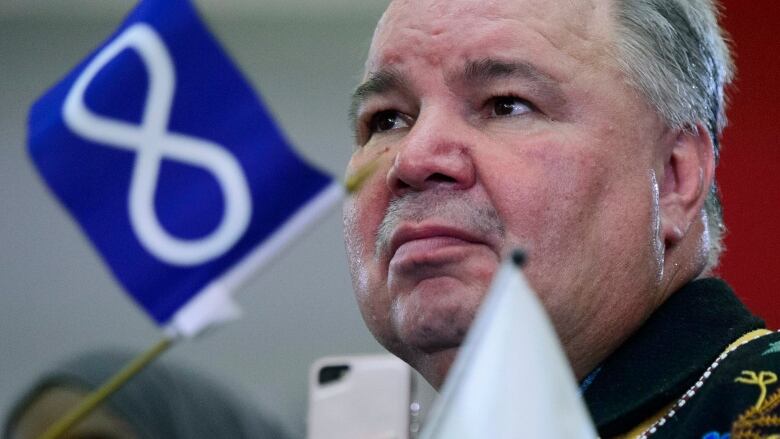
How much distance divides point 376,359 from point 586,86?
56.6 inches

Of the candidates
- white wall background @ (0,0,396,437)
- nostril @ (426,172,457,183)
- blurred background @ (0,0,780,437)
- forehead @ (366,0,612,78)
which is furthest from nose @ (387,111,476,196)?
white wall background @ (0,0,396,437)

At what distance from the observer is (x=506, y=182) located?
1392mm

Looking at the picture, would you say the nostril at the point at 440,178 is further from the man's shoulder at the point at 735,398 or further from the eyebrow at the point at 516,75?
the man's shoulder at the point at 735,398

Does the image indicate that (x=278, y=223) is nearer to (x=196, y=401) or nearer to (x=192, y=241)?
(x=192, y=241)

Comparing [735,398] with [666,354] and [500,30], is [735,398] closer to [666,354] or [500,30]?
[666,354]

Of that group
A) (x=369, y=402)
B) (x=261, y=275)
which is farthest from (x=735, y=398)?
(x=261, y=275)

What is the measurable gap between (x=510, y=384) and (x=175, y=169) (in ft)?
1.14

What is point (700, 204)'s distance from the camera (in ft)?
5.15

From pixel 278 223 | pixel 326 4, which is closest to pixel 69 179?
pixel 278 223

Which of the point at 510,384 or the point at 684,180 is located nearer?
the point at 510,384

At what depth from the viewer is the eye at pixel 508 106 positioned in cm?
148

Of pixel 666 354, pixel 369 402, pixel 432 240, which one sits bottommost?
pixel 369 402

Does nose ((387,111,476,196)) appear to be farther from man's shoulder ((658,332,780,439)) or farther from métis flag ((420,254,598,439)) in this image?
métis flag ((420,254,598,439))

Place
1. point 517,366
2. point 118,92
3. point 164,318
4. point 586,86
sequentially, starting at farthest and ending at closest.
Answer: point 586,86
point 118,92
point 164,318
point 517,366
